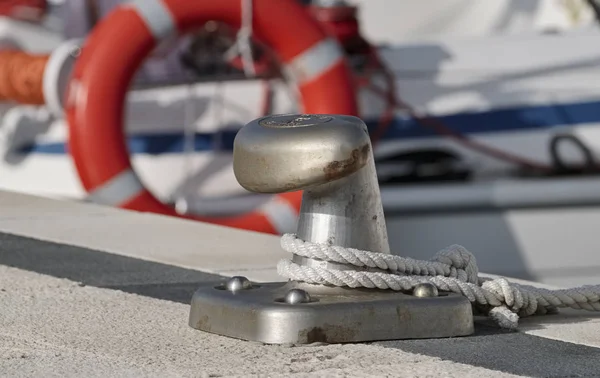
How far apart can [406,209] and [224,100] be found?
106cm

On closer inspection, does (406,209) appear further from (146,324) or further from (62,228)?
(146,324)

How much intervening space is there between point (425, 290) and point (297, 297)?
8.6 inches

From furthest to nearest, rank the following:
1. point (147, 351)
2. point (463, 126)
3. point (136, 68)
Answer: point (463, 126) → point (136, 68) → point (147, 351)

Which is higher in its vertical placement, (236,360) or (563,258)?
(563,258)

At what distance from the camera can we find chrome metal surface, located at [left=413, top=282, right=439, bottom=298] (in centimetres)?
185

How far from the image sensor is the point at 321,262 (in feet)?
6.16

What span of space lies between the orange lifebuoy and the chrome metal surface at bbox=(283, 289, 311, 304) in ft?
11.5

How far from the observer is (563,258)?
5926mm

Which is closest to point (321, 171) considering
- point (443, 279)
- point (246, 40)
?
point (443, 279)

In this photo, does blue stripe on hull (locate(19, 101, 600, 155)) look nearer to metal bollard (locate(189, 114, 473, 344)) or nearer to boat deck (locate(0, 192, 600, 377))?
boat deck (locate(0, 192, 600, 377))

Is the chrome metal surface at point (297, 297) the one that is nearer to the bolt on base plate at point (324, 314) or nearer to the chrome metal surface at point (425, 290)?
the bolt on base plate at point (324, 314)

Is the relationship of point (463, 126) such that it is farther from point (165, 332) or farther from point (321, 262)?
point (165, 332)

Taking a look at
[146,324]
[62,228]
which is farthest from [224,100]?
[146,324]

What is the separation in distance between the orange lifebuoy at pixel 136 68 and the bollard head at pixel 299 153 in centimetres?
345
